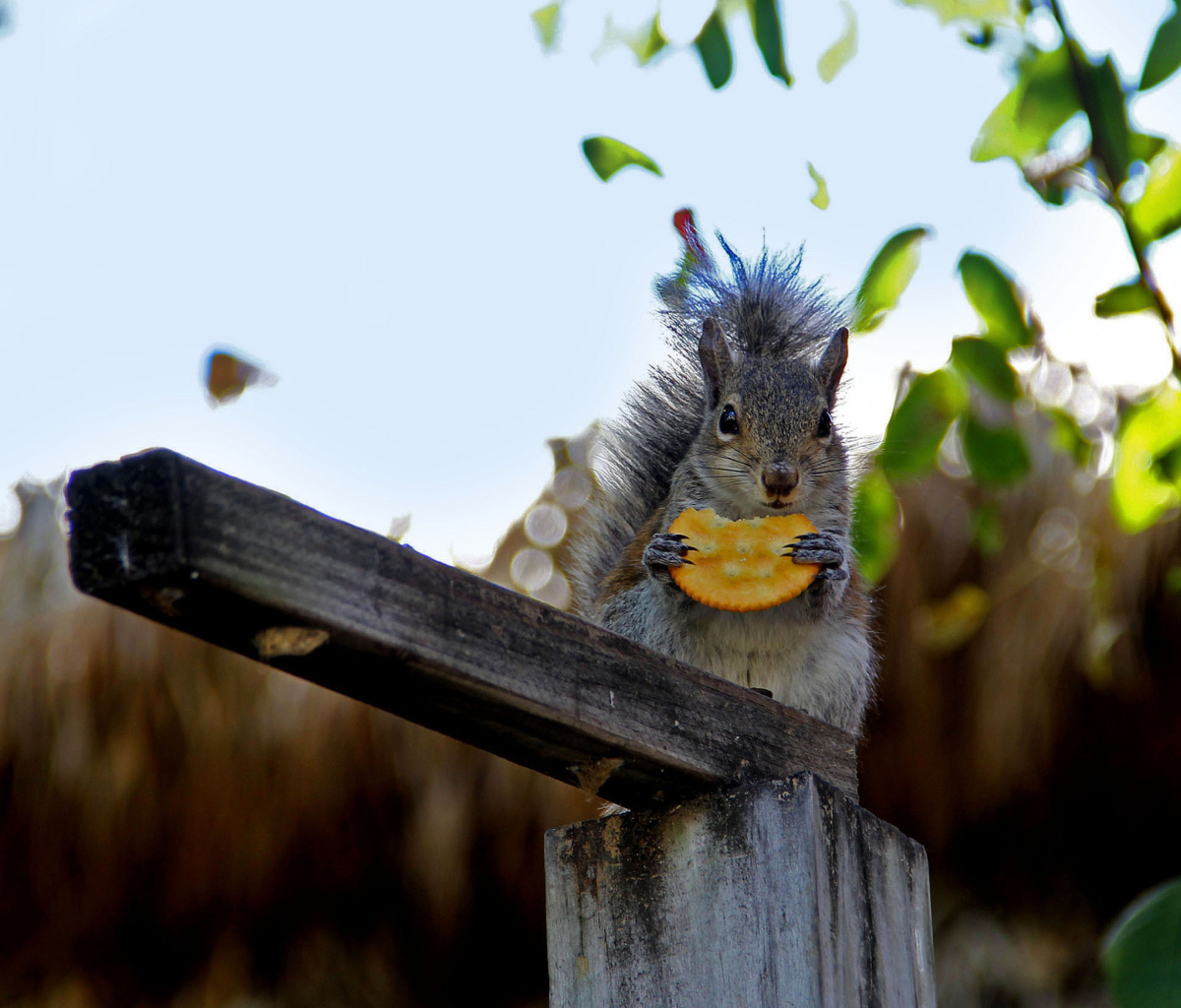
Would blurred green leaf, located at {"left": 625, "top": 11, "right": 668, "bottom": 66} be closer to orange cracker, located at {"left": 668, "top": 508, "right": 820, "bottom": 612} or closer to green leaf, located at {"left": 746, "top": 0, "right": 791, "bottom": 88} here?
green leaf, located at {"left": 746, "top": 0, "right": 791, "bottom": 88}

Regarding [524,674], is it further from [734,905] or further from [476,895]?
[476,895]

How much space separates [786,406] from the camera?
1.89 meters

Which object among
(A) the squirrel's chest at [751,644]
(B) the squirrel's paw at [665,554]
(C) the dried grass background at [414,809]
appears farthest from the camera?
(C) the dried grass background at [414,809]

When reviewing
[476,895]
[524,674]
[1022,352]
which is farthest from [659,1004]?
[476,895]

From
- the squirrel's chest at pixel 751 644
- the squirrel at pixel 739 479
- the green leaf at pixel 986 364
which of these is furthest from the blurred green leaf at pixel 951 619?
the green leaf at pixel 986 364

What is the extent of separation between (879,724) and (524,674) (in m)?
2.27

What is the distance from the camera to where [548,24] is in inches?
58.6

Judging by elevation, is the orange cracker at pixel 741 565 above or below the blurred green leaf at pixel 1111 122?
below

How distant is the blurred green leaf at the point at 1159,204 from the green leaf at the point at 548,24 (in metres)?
0.71

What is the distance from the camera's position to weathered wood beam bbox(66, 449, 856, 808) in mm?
689

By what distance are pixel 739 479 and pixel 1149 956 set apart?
968 millimetres

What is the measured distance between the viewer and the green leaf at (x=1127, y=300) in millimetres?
1146

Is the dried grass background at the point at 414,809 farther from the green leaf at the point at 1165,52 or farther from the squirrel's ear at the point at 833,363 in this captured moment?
the green leaf at the point at 1165,52

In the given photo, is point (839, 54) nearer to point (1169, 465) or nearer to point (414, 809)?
point (1169, 465)
